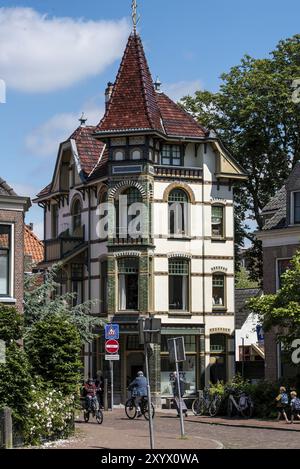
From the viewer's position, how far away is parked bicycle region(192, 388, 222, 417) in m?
38.3

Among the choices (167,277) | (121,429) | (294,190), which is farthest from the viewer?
(167,277)

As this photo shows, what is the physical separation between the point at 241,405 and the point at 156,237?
12.5 metres

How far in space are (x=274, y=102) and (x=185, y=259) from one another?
10.1 m

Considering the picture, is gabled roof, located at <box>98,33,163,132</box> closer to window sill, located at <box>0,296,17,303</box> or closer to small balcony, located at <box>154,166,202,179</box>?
small balcony, located at <box>154,166,202,179</box>

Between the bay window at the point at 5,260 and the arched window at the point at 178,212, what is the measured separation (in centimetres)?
1806

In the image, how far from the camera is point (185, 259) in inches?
1907

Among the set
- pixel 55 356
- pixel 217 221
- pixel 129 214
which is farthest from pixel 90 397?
pixel 217 221

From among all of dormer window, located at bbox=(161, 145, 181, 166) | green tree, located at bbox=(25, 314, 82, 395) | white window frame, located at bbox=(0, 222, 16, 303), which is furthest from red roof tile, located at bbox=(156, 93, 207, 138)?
green tree, located at bbox=(25, 314, 82, 395)

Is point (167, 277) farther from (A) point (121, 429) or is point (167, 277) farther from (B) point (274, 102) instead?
(A) point (121, 429)

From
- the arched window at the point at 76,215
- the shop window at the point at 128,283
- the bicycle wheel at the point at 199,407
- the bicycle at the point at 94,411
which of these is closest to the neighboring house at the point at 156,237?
the shop window at the point at 128,283

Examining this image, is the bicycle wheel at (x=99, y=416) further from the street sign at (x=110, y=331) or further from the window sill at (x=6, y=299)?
the window sill at (x=6, y=299)

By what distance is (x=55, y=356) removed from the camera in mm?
29016

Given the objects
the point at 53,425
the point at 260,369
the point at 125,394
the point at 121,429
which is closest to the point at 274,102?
the point at 260,369
